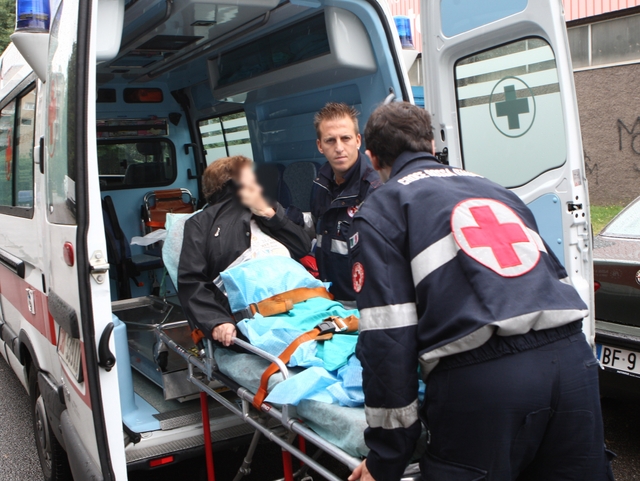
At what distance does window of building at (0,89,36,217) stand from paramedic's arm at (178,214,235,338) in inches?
32.4

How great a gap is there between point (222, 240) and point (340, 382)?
3.89 feet

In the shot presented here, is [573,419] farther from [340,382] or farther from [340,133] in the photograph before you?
[340,133]

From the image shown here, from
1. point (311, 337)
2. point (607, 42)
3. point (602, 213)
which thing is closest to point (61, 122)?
point (311, 337)

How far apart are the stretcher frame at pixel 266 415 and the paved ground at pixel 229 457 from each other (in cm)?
66

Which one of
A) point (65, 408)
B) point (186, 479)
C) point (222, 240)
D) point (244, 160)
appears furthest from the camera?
point (186, 479)

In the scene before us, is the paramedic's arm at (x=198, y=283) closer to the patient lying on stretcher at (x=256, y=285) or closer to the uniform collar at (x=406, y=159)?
the patient lying on stretcher at (x=256, y=285)

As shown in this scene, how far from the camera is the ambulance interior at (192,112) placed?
3.51m

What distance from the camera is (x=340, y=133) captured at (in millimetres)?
3223

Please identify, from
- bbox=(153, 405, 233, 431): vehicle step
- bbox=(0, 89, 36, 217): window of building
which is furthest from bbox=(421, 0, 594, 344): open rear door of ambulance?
bbox=(0, 89, 36, 217): window of building

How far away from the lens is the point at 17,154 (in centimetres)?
377

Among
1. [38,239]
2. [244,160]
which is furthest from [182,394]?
[244,160]

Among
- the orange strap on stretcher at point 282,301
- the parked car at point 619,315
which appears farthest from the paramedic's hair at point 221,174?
the parked car at point 619,315

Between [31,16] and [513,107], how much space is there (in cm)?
209

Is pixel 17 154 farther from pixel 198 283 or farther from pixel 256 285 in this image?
pixel 256 285
